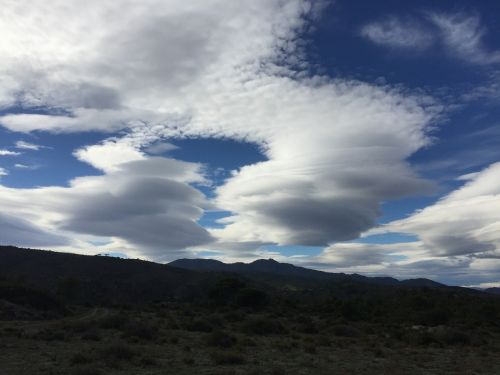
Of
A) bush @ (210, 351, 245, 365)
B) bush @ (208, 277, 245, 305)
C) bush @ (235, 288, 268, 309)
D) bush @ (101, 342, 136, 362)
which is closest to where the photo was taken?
bush @ (101, 342, 136, 362)

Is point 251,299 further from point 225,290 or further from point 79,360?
point 79,360

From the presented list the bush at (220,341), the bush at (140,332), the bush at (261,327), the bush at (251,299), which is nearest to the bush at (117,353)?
the bush at (220,341)

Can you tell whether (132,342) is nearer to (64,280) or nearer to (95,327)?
(95,327)

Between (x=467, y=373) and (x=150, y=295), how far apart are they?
103 meters

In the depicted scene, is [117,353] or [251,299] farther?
[251,299]

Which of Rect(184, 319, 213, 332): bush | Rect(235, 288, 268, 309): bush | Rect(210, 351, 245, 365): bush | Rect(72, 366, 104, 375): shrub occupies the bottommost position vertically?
Rect(72, 366, 104, 375): shrub

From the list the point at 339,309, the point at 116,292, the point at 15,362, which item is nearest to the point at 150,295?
the point at 116,292

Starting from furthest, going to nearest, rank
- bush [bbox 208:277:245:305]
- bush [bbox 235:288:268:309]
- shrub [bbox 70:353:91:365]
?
bush [bbox 208:277:245:305]
bush [bbox 235:288:268:309]
shrub [bbox 70:353:91:365]

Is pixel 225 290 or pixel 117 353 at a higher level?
pixel 225 290

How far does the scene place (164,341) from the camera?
30000mm

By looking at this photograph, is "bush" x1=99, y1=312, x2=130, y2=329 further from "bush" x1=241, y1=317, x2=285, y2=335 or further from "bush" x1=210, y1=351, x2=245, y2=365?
"bush" x1=210, y1=351, x2=245, y2=365

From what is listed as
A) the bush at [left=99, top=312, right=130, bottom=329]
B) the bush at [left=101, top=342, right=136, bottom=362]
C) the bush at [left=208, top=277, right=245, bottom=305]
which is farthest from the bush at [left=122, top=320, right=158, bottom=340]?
the bush at [left=208, top=277, right=245, bottom=305]

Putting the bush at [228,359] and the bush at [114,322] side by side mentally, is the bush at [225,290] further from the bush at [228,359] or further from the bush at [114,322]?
the bush at [228,359]

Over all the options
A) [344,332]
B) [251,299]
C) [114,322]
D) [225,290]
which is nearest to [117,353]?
[114,322]
